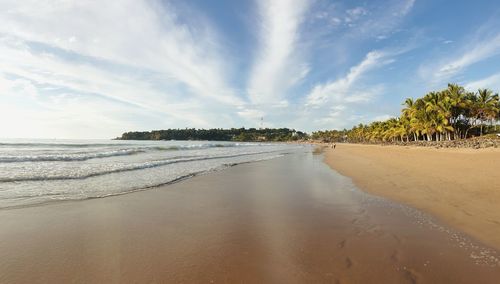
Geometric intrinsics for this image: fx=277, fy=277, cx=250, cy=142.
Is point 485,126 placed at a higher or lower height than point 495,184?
higher

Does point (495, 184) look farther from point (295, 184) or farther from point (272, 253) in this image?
point (272, 253)

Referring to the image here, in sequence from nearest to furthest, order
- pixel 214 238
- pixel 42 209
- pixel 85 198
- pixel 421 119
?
pixel 214 238 < pixel 42 209 < pixel 85 198 < pixel 421 119

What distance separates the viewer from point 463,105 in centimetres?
4944

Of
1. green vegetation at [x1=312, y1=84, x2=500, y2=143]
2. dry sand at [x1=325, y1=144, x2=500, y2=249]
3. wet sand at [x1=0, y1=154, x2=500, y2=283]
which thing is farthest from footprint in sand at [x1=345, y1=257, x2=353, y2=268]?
green vegetation at [x1=312, y1=84, x2=500, y2=143]

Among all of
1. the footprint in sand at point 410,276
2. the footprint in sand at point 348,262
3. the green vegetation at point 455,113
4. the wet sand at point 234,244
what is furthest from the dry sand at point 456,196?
the green vegetation at point 455,113

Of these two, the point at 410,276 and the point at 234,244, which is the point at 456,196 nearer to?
the point at 410,276

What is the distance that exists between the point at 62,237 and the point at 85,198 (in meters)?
3.21

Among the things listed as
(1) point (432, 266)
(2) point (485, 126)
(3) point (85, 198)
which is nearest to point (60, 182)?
(3) point (85, 198)

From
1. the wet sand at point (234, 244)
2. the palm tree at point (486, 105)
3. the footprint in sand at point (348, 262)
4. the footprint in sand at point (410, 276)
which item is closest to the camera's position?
the footprint in sand at point (410, 276)

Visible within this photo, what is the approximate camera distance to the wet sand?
3455 mm

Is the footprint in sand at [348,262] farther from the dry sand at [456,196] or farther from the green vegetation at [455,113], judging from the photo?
the green vegetation at [455,113]

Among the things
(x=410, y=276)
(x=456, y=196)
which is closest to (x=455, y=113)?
(x=456, y=196)

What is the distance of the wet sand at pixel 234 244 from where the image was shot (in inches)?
136

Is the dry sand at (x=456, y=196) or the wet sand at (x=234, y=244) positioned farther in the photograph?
the dry sand at (x=456, y=196)
